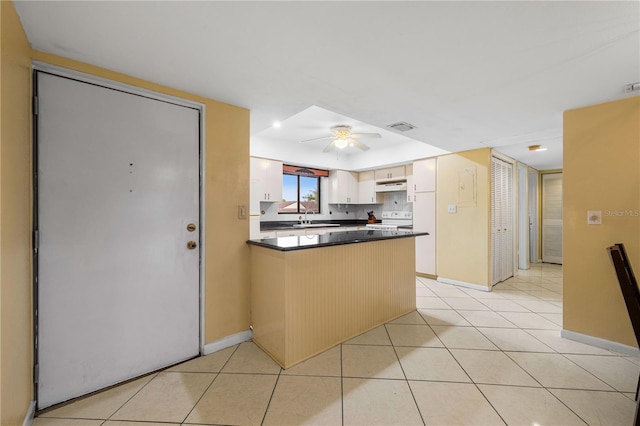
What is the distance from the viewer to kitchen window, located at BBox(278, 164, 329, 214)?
565 cm

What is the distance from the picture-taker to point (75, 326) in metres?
1.75

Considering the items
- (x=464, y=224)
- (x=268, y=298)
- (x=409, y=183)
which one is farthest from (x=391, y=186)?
(x=268, y=298)

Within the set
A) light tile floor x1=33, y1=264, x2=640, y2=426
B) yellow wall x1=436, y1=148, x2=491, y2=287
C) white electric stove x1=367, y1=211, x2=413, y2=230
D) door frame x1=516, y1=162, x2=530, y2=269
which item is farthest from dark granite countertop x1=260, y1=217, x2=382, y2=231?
door frame x1=516, y1=162, x2=530, y2=269

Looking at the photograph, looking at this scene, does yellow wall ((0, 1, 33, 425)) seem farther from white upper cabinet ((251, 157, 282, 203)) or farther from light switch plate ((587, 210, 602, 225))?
light switch plate ((587, 210, 602, 225))

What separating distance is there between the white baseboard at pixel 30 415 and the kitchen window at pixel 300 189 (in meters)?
4.24

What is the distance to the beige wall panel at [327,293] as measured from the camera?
213cm

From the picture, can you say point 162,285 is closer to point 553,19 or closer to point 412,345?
point 412,345

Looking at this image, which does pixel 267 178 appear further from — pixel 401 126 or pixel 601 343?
pixel 601 343

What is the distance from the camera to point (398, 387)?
185cm

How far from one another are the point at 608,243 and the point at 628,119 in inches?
44.1

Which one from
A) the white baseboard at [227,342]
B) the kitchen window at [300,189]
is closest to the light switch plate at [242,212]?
the white baseboard at [227,342]

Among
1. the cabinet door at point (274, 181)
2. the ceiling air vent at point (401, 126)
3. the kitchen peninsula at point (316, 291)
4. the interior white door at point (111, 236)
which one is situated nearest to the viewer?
the interior white door at point (111, 236)

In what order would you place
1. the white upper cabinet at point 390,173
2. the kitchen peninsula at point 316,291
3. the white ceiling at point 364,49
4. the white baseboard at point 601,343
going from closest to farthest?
the white ceiling at point 364,49 < the kitchen peninsula at point 316,291 < the white baseboard at point 601,343 < the white upper cabinet at point 390,173

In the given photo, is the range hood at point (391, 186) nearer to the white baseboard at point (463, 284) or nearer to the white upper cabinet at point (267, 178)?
the white baseboard at point (463, 284)
